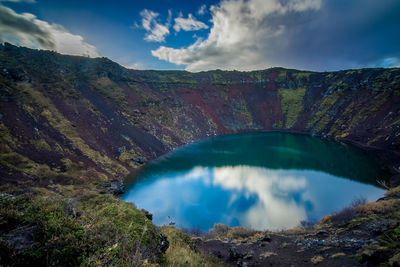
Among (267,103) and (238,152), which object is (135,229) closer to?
(238,152)

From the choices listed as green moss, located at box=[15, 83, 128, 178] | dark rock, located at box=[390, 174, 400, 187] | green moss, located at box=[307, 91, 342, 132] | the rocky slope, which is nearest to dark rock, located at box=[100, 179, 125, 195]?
the rocky slope

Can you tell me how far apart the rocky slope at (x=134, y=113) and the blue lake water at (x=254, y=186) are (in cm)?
482

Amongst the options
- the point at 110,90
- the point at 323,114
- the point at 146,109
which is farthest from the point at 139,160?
the point at 323,114

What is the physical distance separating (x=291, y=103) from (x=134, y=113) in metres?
76.0

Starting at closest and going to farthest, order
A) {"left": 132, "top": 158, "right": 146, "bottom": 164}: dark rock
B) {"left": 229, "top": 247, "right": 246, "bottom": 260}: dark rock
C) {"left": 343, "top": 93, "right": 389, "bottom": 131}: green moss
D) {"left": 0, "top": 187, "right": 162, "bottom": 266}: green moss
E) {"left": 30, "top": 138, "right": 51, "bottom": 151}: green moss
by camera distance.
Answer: {"left": 0, "top": 187, "right": 162, "bottom": 266}: green moss → {"left": 229, "top": 247, "right": 246, "bottom": 260}: dark rock → {"left": 30, "top": 138, "right": 51, "bottom": 151}: green moss → {"left": 132, "top": 158, "right": 146, "bottom": 164}: dark rock → {"left": 343, "top": 93, "right": 389, "bottom": 131}: green moss

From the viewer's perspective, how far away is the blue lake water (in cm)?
2325

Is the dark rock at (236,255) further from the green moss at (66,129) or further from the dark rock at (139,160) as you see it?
the dark rock at (139,160)

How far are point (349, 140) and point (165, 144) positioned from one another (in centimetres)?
5626

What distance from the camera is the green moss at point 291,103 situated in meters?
86.7

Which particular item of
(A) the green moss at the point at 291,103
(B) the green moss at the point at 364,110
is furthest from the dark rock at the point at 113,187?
(A) the green moss at the point at 291,103

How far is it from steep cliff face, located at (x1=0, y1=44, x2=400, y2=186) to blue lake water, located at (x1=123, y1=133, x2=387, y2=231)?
7.21 metres

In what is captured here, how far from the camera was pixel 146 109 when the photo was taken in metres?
66.2

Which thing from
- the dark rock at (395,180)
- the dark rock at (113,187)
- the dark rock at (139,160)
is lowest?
the dark rock at (113,187)

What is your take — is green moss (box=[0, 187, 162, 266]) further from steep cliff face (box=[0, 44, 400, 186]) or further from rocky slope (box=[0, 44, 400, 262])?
steep cliff face (box=[0, 44, 400, 186])
